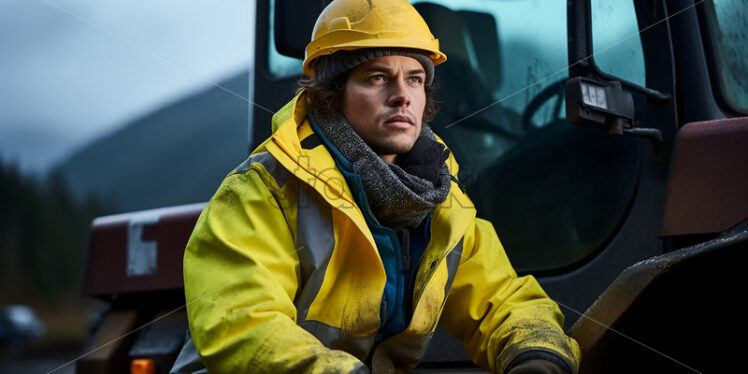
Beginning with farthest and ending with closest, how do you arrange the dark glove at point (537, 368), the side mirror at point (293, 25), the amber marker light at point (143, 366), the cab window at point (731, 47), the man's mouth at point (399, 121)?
the amber marker light at point (143, 366)
the side mirror at point (293, 25)
the cab window at point (731, 47)
the man's mouth at point (399, 121)
the dark glove at point (537, 368)

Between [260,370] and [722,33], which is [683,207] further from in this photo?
[260,370]

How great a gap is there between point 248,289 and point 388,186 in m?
0.43

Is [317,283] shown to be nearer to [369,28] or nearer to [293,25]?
[369,28]

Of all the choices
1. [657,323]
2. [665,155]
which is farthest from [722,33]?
[657,323]

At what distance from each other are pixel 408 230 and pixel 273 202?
38 centimetres

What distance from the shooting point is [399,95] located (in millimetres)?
2090

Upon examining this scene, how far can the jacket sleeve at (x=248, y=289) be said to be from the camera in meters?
1.63

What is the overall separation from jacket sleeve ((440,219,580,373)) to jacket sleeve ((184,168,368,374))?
1.68 ft

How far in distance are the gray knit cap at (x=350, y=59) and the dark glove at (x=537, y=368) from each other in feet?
2.66

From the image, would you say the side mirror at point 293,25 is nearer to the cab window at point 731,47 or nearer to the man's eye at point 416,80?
the man's eye at point 416,80

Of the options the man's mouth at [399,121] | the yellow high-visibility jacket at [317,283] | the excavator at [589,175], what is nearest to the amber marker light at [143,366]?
the excavator at [589,175]

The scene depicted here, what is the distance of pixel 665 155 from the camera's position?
2387 millimetres

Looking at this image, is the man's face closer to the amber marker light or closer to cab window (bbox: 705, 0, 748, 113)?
cab window (bbox: 705, 0, 748, 113)

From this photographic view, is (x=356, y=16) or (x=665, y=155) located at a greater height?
(x=356, y=16)
